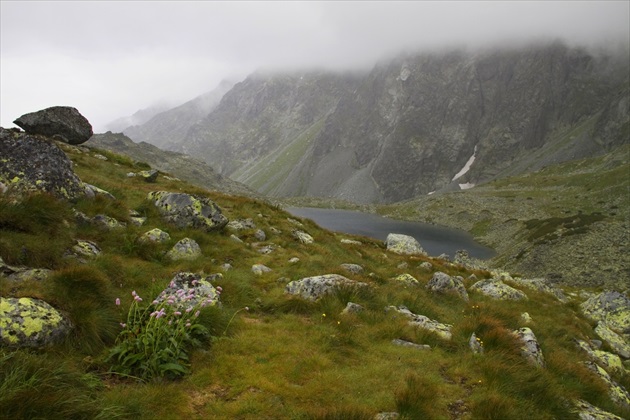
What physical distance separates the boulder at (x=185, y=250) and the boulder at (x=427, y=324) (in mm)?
7054

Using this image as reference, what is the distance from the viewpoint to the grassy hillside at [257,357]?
5.74 meters

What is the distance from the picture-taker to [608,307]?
24.9 metres

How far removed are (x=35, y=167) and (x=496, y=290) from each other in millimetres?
22158

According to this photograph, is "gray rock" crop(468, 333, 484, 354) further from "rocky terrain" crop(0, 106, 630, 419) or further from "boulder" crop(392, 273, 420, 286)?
"boulder" crop(392, 273, 420, 286)

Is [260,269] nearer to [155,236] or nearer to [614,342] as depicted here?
[155,236]

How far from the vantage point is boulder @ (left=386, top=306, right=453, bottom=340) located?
34.4 ft

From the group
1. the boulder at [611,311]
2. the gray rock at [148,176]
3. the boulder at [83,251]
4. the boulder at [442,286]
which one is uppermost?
the gray rock at [148,176]

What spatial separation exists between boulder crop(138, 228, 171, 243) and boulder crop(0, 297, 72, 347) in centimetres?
608

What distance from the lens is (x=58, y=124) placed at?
28.5 meters

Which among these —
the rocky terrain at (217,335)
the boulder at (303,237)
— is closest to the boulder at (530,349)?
the rocky terrain at (217,335)

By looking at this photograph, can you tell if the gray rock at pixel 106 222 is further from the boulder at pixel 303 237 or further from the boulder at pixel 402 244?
the boulder at pixel 402 244

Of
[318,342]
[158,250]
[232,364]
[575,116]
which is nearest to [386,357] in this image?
[318,342]

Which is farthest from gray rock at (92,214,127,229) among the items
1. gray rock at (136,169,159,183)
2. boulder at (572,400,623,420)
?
gray rock at (136,169,159,183)

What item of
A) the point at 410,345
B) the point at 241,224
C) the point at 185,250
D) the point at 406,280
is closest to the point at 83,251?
the point at 185,250
